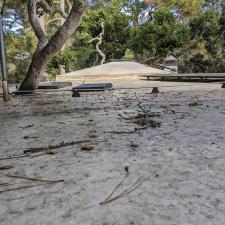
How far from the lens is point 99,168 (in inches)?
102

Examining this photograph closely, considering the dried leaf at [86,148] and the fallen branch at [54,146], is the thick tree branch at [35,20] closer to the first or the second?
the fallen branch at [54,146]

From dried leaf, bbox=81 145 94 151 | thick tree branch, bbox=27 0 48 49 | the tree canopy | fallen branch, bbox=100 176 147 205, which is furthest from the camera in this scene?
the tree canopy

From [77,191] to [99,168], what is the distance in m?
0.46

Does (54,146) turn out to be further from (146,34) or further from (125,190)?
(146,34)

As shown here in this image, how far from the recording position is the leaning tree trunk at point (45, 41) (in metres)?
9.90

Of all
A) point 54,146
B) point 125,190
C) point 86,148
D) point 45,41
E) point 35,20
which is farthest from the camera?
point 35,20

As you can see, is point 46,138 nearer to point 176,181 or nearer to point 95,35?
point 176,181

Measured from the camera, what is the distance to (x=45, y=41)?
11.0m

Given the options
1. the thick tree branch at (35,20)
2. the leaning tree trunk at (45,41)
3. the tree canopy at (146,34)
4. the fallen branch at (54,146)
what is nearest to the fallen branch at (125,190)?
the fallen branch at (54,146)

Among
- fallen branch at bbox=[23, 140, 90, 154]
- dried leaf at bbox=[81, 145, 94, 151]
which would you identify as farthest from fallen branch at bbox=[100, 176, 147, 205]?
fallen branch at bbox=[23, 140, 90, 154]

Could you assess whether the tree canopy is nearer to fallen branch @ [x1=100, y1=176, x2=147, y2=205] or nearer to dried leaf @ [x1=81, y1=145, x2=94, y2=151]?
dried leaf @ [x1=81, y1=145, x2=94, y2=151]

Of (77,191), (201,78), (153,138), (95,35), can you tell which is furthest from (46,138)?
(95,35)

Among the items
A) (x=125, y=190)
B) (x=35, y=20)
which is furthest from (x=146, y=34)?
(x=125, y=190)

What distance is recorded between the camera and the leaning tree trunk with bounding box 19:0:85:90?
9898mm
